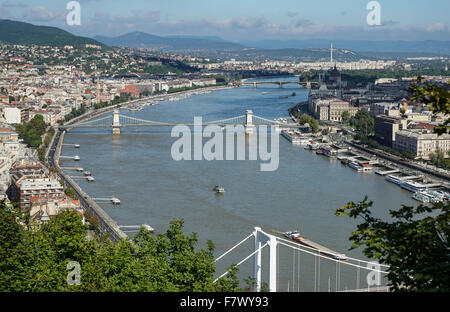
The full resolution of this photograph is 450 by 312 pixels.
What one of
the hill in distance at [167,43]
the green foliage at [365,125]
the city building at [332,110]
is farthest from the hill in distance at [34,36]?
the hill in distance at [167,43]

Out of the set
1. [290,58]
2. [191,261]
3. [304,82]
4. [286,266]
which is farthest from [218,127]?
[290,58]

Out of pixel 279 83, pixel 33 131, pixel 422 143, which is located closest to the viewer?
pixel 422 143

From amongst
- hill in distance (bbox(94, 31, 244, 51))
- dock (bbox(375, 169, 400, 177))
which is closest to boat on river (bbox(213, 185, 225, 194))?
Result: dock (bbox(375, 169, 400, 177))

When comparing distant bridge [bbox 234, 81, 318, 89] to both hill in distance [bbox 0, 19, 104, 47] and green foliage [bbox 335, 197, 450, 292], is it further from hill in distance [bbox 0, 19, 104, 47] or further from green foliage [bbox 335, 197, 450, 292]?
green foliage [bbox 335, 197, 450, 292]

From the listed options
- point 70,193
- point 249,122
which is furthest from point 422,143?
point 70,193

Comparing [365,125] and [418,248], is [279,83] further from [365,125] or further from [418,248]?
[418,248]

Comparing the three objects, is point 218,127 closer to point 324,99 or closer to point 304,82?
point 324,99
